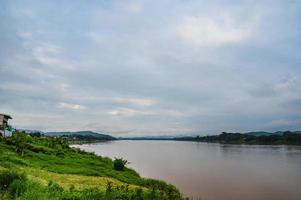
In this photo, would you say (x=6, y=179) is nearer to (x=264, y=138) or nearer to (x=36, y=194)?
(x=36, y=194)

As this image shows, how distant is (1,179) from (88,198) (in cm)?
362

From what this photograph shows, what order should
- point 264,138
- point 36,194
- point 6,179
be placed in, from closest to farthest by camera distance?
point 36,194, point 6,179, point 264,138

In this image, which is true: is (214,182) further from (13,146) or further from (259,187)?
(13,146)

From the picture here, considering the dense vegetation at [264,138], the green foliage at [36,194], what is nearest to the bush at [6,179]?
the green foliage at [36,194]

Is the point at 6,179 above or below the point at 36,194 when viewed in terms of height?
above

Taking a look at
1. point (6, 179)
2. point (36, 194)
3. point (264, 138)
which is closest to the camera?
point (36, 194)

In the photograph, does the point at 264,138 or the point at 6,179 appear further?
the point at 264,138

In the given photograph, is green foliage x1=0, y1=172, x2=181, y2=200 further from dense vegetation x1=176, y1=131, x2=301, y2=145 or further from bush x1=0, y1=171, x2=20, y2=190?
dense vegetation x1=176, y1=131, x2=301, y2=145

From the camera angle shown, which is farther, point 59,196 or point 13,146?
point 13,146

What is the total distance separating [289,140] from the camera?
121 metres

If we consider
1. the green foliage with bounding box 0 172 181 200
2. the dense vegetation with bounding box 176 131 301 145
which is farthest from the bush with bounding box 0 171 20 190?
the dense vegetation with bounding box 176 131 301 145

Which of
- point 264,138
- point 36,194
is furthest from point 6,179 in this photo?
point 264,138

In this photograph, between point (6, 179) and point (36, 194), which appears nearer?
point (36, 194)

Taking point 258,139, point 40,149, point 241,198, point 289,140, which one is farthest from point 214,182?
point 258,139
